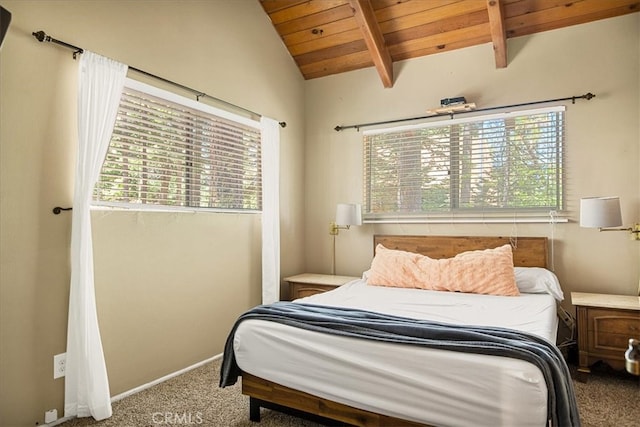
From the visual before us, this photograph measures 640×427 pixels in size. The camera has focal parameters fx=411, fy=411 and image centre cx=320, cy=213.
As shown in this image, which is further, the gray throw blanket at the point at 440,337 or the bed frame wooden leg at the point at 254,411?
the bed frame wooden leg at the point at 254,411

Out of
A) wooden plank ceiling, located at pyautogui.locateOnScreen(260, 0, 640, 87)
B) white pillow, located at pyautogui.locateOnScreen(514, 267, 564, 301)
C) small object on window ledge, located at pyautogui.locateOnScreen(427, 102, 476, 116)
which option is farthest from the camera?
small object on window ledge, located at pyautogui.locateOnScreen(427, 102, 476, 116)

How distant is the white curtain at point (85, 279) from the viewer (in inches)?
92.3

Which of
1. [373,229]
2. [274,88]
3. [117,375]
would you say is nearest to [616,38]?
[373,229]

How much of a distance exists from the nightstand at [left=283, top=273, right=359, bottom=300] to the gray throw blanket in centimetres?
143

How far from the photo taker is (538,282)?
327 cm

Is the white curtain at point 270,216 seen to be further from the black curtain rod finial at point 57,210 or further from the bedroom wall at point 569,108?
the black curtain rod finial at point 57,210

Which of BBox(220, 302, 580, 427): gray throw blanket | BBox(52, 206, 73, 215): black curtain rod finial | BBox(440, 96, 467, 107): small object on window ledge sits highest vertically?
BBox(440, 96, 467, 107): small object on window ledge

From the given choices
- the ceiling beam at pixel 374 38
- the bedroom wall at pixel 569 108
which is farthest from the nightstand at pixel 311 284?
the ceiling beam at pixel 374 38

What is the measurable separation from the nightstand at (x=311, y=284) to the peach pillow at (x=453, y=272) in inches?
16.2

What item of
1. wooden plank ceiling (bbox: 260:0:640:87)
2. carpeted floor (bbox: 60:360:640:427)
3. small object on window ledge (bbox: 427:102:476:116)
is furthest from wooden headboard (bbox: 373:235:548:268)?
wooden plank ceiling (bbox: 260:0:640:87)

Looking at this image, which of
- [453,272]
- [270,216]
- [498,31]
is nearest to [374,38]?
[498,31]

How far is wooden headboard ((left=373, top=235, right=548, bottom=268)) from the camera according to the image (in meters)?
3.54

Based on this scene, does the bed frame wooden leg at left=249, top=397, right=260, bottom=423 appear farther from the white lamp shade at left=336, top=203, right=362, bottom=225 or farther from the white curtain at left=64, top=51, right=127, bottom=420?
the white lamp shade at left=336, top=203, right=362, bottom=225

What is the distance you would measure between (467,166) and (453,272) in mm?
1089
